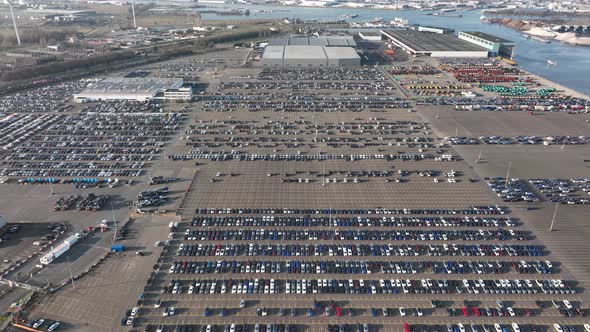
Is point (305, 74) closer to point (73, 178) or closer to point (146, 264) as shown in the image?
point (73, 178)

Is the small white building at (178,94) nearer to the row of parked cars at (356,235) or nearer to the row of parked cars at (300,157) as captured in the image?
the row of parked cars at (300,157)

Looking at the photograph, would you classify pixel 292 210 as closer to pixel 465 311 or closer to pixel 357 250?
pixel 357 250

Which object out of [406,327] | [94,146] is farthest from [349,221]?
[94,146]

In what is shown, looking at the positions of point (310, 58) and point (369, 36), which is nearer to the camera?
point (310, 58)

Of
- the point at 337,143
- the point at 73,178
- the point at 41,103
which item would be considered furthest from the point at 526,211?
the point at 41,103

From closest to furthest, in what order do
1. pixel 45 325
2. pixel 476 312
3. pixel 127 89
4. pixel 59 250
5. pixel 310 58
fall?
pixel 45 325 < pixel 476 312 < pixel 59 250 < pixel 127 89 < pixel 310 58

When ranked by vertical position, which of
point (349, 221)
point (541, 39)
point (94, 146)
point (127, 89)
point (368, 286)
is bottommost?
point (368, 286)

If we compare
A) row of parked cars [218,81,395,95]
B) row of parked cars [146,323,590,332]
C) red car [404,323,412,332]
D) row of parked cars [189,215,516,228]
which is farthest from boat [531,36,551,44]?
red car [404,323,412,332]
